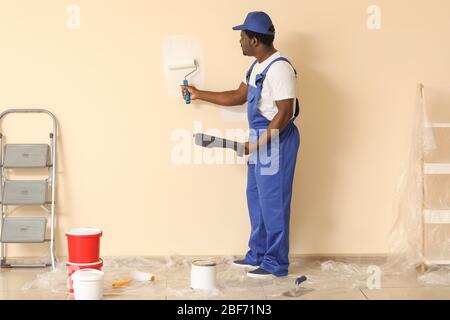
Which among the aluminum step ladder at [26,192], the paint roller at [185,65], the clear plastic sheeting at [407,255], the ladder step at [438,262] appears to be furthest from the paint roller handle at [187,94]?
the ladder step at [438,262]

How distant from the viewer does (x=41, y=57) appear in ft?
13.7

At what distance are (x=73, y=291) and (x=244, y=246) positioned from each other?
1.16m

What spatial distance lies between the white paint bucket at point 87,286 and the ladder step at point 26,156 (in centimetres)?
92

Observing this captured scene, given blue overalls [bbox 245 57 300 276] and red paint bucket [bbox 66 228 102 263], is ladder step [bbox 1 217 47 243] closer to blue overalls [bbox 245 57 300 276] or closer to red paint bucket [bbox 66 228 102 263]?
red paint bucket [bbox 66 228 102 263]

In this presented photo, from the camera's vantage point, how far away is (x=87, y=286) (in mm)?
3396

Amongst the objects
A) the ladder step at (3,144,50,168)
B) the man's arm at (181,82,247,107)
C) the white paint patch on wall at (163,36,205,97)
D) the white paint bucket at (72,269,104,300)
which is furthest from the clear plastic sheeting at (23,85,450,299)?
the white paint patch on wall at (163,36,205,97)

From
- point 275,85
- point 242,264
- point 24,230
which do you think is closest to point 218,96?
point 275,85

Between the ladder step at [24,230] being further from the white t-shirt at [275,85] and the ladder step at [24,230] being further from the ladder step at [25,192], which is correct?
the white t-shirt at [275,85]

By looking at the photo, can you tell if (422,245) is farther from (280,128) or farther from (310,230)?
(280,128)

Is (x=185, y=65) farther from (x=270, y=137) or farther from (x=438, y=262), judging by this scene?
(x=438, y=262)

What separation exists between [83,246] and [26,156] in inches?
32.4

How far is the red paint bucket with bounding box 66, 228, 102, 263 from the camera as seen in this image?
358 cm
